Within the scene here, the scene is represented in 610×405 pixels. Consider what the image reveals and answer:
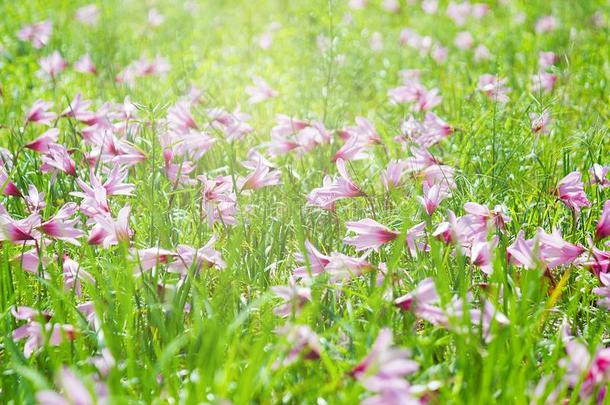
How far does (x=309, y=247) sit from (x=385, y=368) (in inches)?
22.2

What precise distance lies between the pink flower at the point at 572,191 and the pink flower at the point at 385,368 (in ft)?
3.18

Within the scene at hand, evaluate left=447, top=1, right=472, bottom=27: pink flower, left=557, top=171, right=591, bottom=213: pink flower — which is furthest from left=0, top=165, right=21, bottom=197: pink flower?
left=447, top=1, right=472, bottom=27: pink flower

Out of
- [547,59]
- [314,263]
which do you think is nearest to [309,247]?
[314,263]

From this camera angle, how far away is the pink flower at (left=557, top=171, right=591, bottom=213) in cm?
194

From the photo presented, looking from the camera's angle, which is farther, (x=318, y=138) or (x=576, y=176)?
(x=318, y=138)

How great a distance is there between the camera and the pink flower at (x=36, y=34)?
4.25 meters

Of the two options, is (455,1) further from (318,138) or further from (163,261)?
(163,261)

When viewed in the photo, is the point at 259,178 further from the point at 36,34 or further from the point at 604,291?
the point at 36,34

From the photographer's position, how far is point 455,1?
6109mm

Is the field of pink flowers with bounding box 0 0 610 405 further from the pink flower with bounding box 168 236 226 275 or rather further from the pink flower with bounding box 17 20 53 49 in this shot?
the pink flower with bounding box 17 20 53 49

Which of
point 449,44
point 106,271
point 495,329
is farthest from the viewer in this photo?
point 449,44

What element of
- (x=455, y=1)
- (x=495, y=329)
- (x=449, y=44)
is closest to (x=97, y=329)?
(x=495, y=329)

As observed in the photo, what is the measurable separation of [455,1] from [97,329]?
519 cm

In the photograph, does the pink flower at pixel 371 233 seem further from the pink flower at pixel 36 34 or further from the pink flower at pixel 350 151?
the pink flower at pixel 36 34
